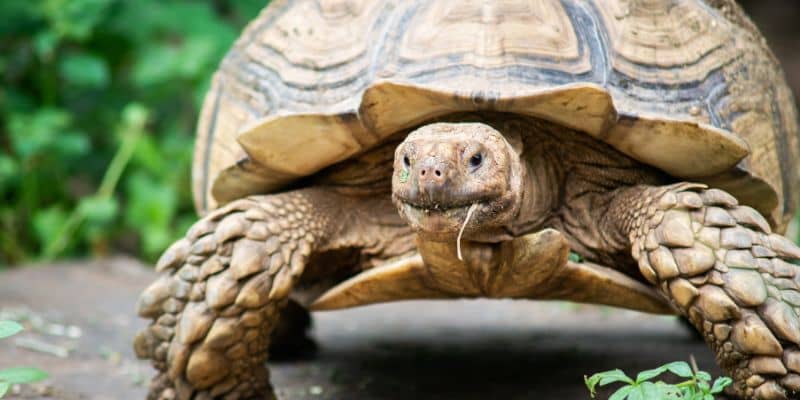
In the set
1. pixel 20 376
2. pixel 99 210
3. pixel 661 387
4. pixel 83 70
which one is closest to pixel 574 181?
pixel 661 387

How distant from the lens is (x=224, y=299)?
3248 mm

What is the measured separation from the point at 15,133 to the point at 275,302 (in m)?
4.40

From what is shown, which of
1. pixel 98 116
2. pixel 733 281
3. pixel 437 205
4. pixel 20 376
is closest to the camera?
pixel 20 376

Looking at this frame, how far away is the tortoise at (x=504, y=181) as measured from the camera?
3002 mm

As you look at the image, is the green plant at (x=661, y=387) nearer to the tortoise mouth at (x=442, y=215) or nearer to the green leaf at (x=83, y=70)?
the tortoise mouth at (x=442, y=215)

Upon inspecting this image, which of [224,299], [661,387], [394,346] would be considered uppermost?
[224,299]

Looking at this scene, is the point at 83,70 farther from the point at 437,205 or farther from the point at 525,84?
the point at 437,205

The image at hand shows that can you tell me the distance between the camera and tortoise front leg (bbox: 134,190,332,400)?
3275mm

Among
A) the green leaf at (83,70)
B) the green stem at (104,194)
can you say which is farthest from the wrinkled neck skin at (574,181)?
the green leaf at (83,70)

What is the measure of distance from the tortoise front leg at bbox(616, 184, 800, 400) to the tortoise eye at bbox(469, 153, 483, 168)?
0.72 metres

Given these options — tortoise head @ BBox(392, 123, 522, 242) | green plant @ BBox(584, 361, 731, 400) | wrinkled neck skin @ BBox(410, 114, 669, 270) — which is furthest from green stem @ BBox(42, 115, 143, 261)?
green plant @ BBox(584, 361, 731, 400)

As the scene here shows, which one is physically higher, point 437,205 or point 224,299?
point 437,205

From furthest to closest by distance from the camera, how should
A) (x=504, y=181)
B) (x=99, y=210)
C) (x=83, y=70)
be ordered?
1. (x=83, y=70)
2. (x=99, y=210)
3. (x=504, y=181)

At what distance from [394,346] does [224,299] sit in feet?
5.42
